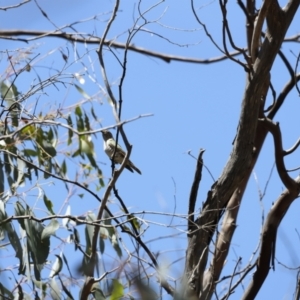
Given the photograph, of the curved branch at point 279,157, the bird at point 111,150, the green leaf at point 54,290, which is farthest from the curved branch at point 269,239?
the bird at point 111,150

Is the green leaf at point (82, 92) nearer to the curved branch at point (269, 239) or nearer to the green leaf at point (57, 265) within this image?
the green leaf at point (57, 265)

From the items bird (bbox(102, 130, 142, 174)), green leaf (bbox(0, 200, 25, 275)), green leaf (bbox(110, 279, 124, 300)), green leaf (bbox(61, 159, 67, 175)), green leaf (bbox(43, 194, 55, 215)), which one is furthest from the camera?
green leaf (bbox(61, 159, 67, 175))

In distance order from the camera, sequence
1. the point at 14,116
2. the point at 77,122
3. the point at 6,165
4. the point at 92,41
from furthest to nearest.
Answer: the point at 77,122, the point at 92,41, the point at 6,165, the point at 14,116

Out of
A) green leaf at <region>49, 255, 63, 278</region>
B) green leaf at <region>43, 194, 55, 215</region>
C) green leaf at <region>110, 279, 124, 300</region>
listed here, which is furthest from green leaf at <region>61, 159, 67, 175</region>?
green leaf at <region>110, 279, 124, 300</region>

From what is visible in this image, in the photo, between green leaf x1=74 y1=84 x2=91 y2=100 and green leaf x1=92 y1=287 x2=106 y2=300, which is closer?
green leaf x1=92 y1=287 x2=106 y2=300

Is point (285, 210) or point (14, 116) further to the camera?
point (14, 116)

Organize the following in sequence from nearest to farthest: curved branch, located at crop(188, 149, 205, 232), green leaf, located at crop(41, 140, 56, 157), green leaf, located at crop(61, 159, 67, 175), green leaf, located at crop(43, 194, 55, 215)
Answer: curved branch, located at crop(188, 149, 205, 232)
green leaf, located at crop(43, 194, 55, 215)
green leaf, located at crop(41, 140, 56, 157)
green leaf, located at crop(61, 159, 67, 175)

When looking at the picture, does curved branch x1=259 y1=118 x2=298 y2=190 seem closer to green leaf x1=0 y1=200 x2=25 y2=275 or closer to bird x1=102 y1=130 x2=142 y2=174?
green leaf x1=0 y1=200 x2=25 y2=275

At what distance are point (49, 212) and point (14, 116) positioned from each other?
50 cm

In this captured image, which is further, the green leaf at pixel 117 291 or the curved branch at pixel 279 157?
the curved branch at pixel 279 157

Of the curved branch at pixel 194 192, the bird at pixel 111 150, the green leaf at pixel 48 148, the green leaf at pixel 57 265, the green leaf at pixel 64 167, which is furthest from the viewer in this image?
the green leaf at pixel 64 167

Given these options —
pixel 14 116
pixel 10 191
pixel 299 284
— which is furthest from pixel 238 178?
pixel 10 191

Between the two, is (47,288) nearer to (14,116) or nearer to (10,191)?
(10,191)

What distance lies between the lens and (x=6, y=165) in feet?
11.7
